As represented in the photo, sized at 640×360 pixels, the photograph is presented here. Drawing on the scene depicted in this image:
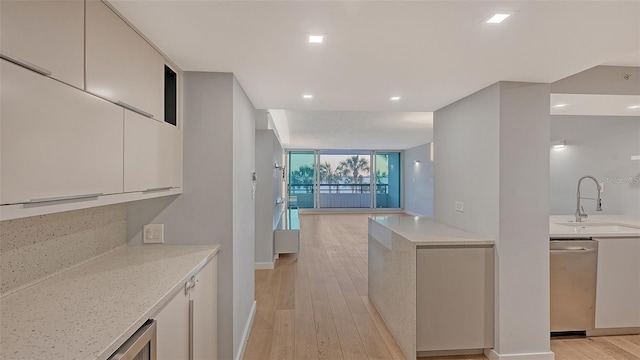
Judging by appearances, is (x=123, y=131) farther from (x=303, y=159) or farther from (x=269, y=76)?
(x=303, y=159)

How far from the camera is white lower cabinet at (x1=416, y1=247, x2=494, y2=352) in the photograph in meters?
2.49

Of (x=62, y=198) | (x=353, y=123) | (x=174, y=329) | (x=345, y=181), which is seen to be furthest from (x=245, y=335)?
(x=345, y=181)

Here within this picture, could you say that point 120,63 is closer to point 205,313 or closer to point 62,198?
point 62,198

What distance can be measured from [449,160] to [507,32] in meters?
1.78

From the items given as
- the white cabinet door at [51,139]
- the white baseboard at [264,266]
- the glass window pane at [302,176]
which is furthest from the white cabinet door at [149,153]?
the glass window pane at [302,176]

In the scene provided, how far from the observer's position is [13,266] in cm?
134

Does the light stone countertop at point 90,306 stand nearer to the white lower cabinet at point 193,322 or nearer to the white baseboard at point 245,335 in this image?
the white lower cabinet at point 193,322

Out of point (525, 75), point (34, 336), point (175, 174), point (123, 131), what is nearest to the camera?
point (34, 336)

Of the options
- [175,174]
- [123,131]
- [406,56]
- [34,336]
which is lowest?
[34,336]

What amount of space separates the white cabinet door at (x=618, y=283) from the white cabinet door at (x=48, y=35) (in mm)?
4042

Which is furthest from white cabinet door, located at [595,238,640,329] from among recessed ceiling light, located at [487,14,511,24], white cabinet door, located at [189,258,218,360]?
white cabinet door, located at [189,258,218,360]

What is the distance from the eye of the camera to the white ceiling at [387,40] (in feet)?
4.68

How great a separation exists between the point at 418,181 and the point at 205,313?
9.89 m

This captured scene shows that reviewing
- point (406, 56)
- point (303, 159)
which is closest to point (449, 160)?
point (406, 56)
